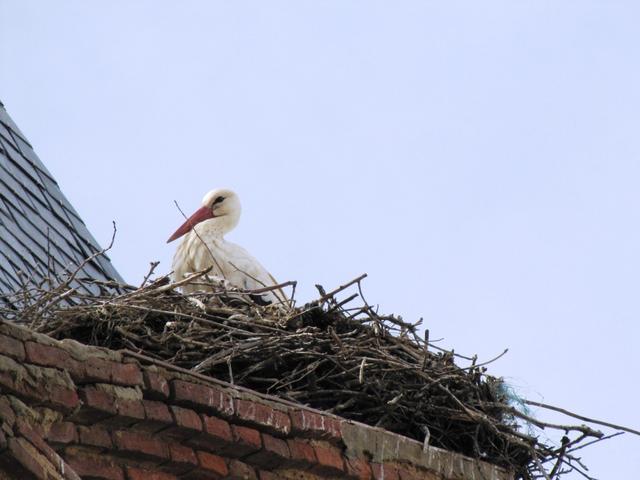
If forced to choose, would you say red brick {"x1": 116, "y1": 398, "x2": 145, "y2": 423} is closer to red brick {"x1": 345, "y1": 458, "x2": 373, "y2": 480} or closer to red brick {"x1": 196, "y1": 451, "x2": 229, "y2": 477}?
red brick {"x1": 196, "y1": 451, "x2": 229, "y2": 477}

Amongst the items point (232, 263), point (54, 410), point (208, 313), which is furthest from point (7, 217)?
point (54, 410)

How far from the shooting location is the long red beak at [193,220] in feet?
34.1

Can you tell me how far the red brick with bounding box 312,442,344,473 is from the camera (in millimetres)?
6250

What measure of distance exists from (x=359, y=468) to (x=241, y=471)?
603mm

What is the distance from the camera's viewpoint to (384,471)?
6.49 meters

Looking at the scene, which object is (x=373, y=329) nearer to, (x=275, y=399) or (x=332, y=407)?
(x=332, y=407)

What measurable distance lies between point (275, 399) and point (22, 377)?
1222mm

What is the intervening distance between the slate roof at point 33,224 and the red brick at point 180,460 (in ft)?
7.92

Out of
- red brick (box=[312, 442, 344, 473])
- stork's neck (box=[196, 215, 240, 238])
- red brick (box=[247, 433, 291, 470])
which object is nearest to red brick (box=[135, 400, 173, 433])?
red brick (box=[247, 433, 291, 470])

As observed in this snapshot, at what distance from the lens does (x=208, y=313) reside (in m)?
7.38

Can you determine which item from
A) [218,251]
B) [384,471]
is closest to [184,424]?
[384,471]

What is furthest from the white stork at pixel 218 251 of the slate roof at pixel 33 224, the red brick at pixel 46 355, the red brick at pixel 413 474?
the red brick at pixel 46 355

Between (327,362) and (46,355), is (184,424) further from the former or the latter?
(327,362)

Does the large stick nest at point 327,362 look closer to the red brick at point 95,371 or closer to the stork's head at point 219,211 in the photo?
the red brick at point 95,371
